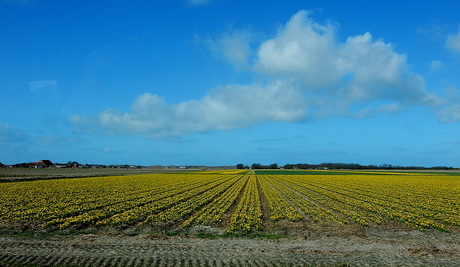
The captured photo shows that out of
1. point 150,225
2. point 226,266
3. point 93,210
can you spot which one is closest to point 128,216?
point 150,225

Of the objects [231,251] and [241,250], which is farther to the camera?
[241,250]

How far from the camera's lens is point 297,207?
2555 cm

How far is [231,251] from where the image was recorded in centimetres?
1312

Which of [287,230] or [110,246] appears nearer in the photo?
[110,246]

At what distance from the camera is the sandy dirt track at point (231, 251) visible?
1159 cm

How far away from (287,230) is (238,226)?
2687 millimetres

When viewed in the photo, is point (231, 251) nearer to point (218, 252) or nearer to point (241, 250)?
point (241, 250)

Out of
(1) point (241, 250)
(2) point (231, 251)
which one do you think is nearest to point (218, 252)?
(2) point (231, 251)

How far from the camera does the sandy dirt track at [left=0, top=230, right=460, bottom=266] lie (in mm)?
11586

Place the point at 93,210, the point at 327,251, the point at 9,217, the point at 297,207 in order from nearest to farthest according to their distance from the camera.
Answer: the point at 327,251, the point at 9,217, the point at 93,210, the point at 297,207

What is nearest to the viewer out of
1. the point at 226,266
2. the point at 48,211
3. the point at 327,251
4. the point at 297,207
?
the point at 226,266

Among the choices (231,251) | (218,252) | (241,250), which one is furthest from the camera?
(241,250)

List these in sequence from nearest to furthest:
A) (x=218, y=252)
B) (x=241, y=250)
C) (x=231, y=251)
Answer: (x=218, y=252) < (x=231, y=251) < (x=241, y=250)

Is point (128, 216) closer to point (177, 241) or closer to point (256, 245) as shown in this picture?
point (177, 241)
